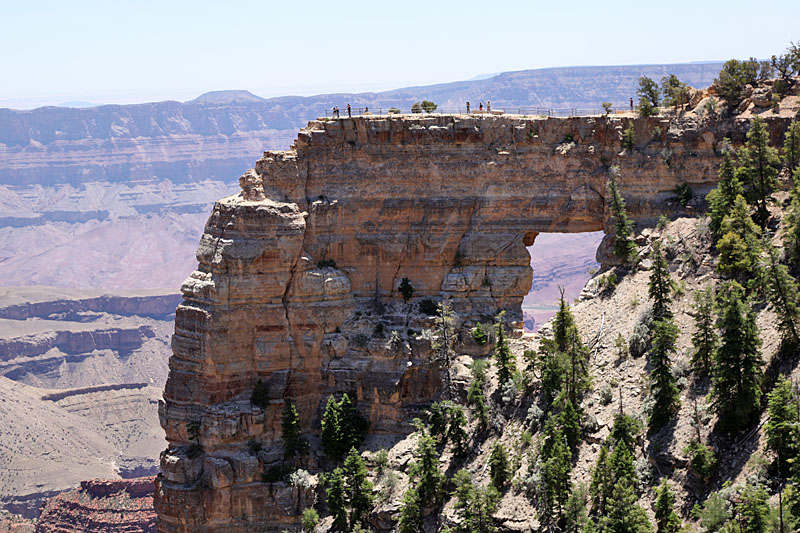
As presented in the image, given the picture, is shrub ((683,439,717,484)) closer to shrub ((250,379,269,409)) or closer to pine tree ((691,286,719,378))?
pine tree ((691,286,719,378))

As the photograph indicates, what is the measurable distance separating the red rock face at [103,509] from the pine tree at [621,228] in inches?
2869

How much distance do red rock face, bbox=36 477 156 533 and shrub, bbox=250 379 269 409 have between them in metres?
54.1

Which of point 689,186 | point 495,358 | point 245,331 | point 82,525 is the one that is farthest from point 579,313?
point 82,525

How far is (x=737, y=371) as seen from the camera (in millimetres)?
55000

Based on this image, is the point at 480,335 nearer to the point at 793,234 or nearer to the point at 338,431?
the point at 338,431

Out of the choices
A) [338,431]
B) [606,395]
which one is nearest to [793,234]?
[606,395]

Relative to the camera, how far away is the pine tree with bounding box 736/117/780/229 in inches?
2813

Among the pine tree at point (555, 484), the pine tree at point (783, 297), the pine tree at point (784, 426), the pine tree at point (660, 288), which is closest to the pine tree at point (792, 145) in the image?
the pine tree at point (660, 288)

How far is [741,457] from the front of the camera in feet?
175

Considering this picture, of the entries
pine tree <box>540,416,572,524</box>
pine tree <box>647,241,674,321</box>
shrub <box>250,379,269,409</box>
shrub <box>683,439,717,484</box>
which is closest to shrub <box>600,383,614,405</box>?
pine tree <box>540,416,572,524</box>

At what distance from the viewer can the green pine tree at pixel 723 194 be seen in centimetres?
7112

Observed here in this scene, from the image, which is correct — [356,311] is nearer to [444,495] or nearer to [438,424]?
[438,424]

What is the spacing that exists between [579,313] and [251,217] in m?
24.8

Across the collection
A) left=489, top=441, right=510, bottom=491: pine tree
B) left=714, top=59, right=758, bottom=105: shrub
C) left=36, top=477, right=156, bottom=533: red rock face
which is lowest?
left=36, top=477, right=156, bottom=533: red rock face
